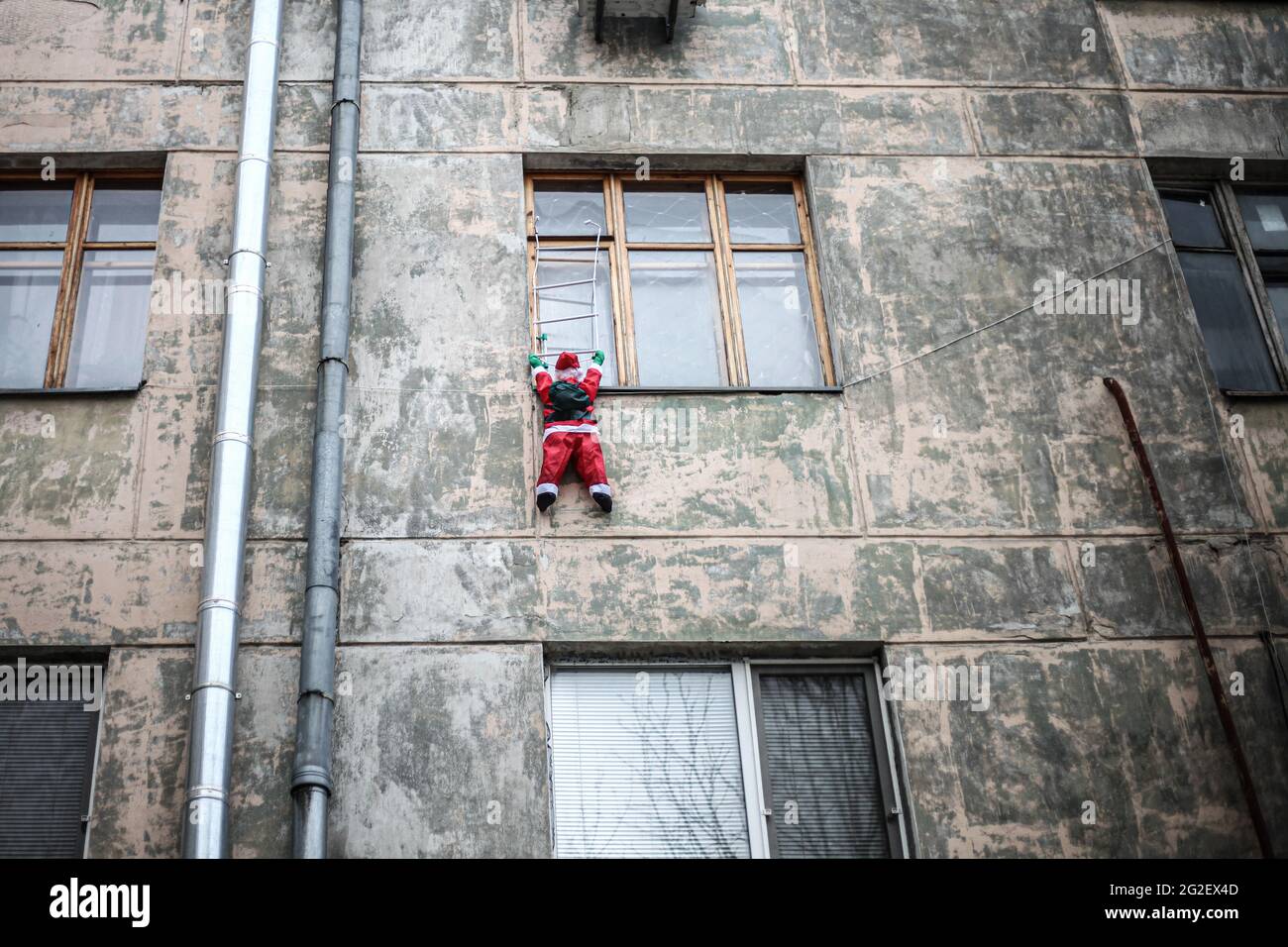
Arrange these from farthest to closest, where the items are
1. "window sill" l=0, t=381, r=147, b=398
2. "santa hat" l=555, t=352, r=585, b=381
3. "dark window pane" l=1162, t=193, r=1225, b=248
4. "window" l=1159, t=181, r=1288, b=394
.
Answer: "dark window pane" l=1162, t=193, r=1225, b=248 → "window" l=1159, t=181, r=1288, b=394 → "santa hat" l=555, t=352, r=585, b=381 → "window sill" l=0, t=381, r=147, b=398

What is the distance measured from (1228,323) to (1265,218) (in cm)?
103

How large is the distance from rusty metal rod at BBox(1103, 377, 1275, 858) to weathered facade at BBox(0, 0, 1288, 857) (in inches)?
3.4

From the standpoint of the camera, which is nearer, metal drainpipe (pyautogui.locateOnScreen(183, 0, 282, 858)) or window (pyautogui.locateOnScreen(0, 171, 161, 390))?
metal drainpipe (pyautogui.locateOnScreen(183, 0, 282, 858))

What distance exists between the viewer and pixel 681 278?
993 cm

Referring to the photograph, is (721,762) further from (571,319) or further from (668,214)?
(668,214)

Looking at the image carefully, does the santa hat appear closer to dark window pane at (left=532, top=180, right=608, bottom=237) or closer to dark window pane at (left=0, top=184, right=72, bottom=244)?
dark window pane at (left=532, top=180, right=608, bottom=237)

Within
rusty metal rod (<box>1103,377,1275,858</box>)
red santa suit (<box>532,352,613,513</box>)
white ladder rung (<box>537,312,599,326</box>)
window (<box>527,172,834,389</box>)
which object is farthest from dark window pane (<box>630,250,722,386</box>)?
rusty metal rod (<box>1103,377,1275,858</box>)

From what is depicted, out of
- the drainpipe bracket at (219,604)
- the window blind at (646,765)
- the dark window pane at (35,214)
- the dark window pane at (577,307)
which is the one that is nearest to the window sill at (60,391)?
the dark window pane at (35,214)

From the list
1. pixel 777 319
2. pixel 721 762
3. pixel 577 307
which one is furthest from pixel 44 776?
pixel 777 319

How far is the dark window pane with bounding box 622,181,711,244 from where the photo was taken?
397 inches

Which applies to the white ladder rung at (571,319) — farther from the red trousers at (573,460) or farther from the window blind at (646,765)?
the window blind at (646,765)

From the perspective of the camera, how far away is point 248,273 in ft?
30.1
